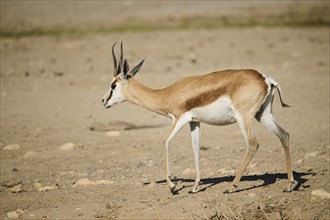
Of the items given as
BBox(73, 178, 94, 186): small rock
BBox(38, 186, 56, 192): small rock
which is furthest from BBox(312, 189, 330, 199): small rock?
BBox(38, 186, 56, 192): small rock

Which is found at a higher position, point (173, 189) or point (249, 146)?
point (249, 146)

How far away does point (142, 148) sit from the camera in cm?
1167

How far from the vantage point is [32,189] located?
9859mm

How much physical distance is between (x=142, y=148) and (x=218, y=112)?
3209 millimetres

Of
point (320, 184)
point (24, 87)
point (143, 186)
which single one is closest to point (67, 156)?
point (143, 186)

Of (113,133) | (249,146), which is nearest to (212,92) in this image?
(249,146)

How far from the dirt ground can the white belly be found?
3.19 feet

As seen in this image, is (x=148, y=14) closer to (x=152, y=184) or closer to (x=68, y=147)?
(x=68, y=147)

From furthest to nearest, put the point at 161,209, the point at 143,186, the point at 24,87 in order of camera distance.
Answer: the point at 24,87, the point at 143,186, the point at 161,209

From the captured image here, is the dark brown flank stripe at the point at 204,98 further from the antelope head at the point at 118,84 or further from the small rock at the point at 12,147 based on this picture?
the small rock at the point at 12,147

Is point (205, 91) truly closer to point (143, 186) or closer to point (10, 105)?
point (143, 186)

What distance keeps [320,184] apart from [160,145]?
3.66 meters

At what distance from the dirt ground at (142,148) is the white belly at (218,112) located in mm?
971

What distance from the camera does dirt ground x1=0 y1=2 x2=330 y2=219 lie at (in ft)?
28.0
